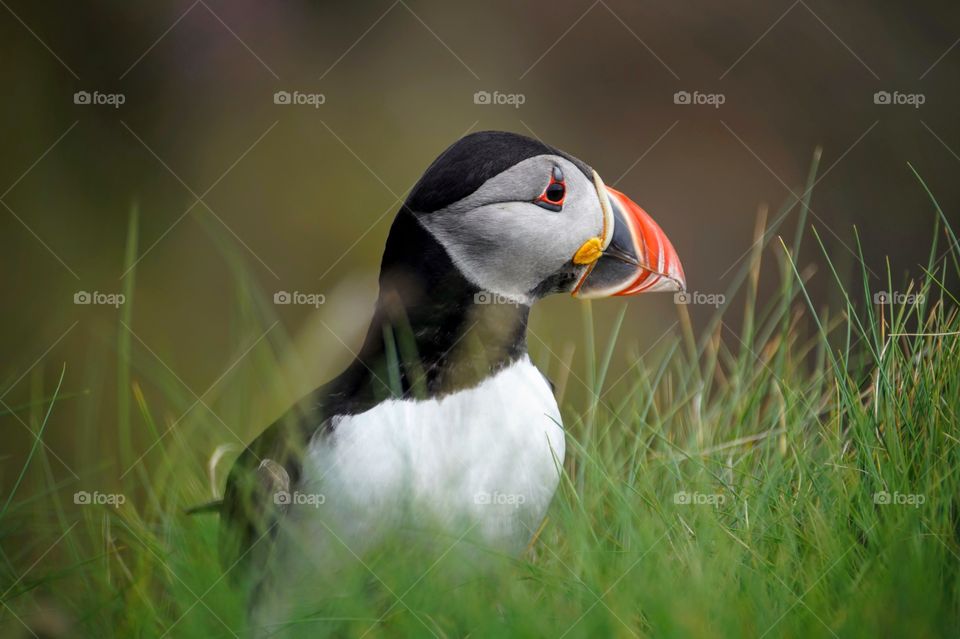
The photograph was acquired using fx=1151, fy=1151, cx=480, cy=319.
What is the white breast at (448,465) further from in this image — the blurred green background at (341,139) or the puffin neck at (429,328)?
the blurred green background at (341,139)

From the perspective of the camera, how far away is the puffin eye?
263 cm

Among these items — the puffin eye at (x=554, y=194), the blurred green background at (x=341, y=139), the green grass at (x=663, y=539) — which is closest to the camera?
the green grass at (x=663, y=539)

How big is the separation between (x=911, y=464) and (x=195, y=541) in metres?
1.45

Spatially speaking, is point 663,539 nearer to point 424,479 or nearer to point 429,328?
point 424,479

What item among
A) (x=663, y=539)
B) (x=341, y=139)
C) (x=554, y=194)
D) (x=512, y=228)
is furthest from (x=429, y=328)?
(x=341, y=139)

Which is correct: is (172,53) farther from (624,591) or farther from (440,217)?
(624,591)

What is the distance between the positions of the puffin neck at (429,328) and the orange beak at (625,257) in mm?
204

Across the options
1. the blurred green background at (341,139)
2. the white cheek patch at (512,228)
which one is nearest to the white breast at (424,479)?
the white cheek patch at (512,228)

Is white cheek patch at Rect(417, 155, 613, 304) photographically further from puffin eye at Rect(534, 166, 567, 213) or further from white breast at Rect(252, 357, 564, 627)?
white breast at Rect(252, 357, 564, 627)

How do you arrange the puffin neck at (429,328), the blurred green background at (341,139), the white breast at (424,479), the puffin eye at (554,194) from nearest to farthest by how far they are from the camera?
the white breast at (424,479)
the puffin neck at (429,328)
the puffin eye at (554,194)
the blurred green background at (341,139)

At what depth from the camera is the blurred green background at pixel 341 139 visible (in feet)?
16.3

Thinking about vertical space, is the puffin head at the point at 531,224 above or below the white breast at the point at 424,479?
above

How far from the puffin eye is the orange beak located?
120mm

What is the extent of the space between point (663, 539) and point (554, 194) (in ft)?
2.81
